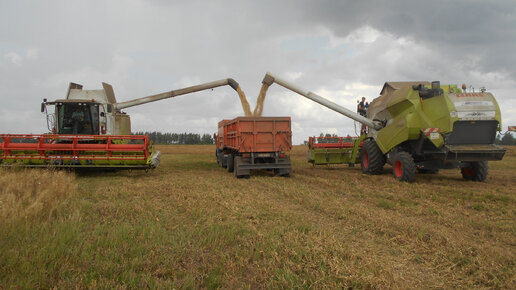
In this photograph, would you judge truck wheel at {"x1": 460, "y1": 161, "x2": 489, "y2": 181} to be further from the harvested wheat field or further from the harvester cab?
the harvester cab

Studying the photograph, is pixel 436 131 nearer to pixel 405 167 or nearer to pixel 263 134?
pixel 405 167

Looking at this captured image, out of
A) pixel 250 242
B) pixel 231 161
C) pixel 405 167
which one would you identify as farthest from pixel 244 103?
pixel 250 242

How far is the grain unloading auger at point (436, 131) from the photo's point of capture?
890cm

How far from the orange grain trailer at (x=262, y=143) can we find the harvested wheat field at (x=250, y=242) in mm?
4256

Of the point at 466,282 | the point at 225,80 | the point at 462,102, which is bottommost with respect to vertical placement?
the point at 466,282

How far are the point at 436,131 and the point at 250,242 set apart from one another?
290 inches

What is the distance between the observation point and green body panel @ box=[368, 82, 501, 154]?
29.3ft

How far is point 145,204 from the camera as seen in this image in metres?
6.07

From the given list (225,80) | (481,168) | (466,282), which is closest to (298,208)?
(466,282)

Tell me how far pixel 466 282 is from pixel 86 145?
10.8 m

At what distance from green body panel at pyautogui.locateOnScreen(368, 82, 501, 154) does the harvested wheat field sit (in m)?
2.84

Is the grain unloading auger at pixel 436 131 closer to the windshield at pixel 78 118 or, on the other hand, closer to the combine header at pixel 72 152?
the combine header at pixel 72 152

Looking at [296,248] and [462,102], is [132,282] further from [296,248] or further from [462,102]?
[462,102]

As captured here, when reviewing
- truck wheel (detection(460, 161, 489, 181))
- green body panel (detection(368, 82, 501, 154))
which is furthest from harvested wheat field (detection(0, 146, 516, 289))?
truck wheel (detection(460, 161, 489, 181))
